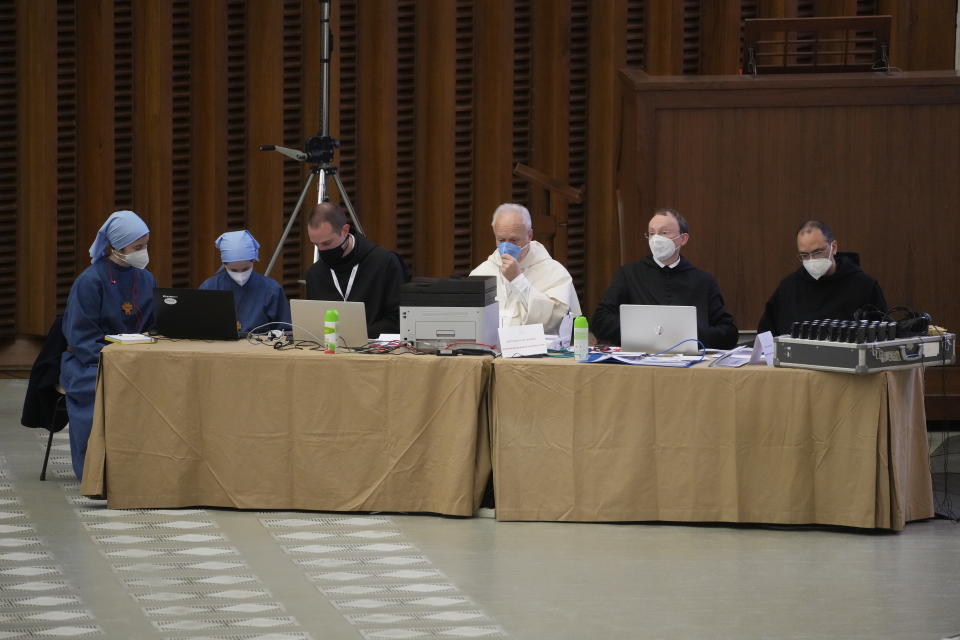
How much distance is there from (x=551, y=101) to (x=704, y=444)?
4.16m

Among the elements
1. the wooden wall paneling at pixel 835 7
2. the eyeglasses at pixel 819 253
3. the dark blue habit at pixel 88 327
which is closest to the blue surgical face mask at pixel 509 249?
the eyeglasses at pixel 819 253

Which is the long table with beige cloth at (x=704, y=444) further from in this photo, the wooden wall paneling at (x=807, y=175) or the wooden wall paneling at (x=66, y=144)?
the wooden wall paneling at (x=66, y=144)

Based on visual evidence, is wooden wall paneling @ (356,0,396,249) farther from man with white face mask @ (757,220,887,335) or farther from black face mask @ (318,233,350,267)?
man with white face mask @ (757,220,887,335)

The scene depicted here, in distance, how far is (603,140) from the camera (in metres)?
8.74

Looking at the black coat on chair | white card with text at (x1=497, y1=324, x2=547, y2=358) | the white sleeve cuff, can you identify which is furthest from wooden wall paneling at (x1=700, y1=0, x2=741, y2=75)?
the black coat on chair

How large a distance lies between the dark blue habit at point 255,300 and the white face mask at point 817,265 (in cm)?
239

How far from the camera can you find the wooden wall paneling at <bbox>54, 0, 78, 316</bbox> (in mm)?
8844

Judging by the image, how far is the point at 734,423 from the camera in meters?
5.02

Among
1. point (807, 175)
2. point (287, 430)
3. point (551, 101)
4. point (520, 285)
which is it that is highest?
point (551, 101)

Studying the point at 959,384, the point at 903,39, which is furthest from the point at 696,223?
the point at 903,39

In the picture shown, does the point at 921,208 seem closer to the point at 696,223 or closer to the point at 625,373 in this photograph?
the point at 696,223

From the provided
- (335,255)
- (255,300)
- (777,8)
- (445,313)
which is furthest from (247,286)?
(777,8)

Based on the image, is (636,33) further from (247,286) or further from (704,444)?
(704,444)

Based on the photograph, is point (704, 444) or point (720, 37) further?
point (720, 37)
